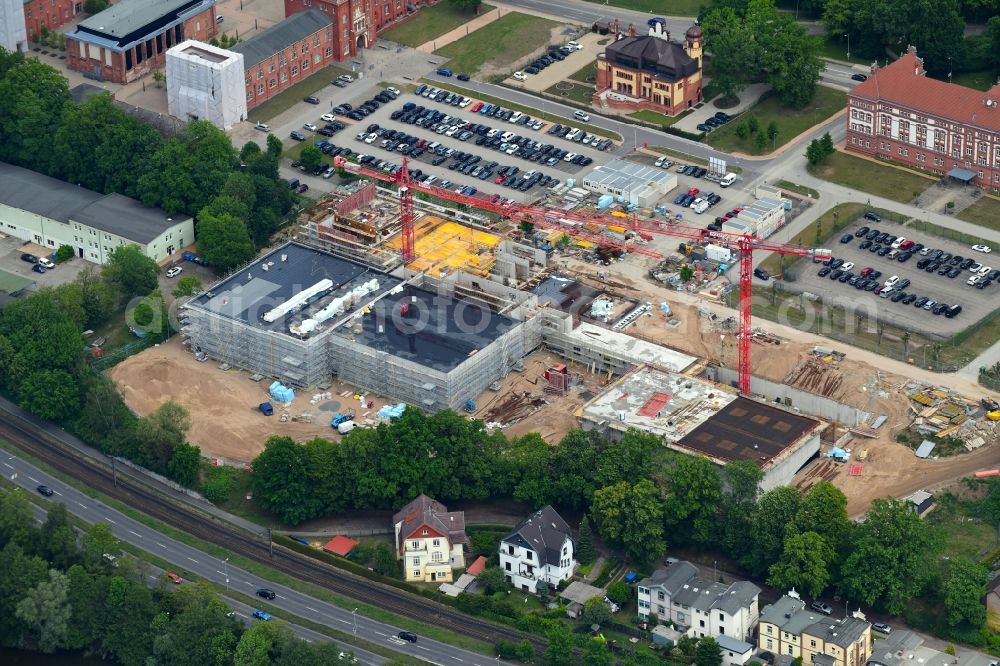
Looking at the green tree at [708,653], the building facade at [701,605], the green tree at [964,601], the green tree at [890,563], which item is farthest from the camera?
the green tree at [890,563]

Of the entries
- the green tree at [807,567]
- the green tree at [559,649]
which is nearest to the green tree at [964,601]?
the green tree at [807,567]

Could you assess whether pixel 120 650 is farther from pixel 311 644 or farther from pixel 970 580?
pixel 970 580

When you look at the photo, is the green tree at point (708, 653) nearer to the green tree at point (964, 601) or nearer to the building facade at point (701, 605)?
the building facade at point (701, 605)

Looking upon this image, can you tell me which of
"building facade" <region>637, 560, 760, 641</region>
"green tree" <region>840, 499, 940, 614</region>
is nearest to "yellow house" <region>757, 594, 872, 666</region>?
"building facade" <region>637, 560, 760, 641</region>

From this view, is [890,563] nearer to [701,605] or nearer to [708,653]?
[701,605]

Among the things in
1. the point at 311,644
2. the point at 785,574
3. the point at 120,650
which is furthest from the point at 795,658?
the point at 120,650

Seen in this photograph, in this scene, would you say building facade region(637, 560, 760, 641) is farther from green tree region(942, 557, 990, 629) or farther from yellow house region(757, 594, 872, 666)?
green tree region(942, 557, 990, 629)
